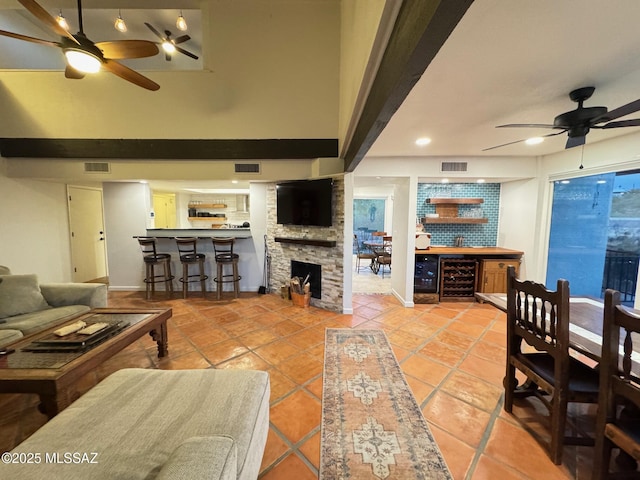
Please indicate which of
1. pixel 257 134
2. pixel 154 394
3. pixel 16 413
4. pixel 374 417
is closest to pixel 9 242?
pixel 16 413

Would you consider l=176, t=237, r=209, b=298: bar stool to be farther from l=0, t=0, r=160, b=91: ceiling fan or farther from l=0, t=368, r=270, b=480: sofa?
l=0, t=368, r=270, b=480: sofa

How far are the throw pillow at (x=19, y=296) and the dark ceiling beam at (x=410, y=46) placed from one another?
3835mm

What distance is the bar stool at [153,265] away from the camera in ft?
14.4

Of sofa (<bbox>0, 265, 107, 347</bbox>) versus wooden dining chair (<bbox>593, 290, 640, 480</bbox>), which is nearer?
wooden dining chair (<bbox>593, 290, 640, 480</bbox>)

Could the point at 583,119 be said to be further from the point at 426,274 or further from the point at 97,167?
the point at 97,167

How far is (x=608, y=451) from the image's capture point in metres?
1.27

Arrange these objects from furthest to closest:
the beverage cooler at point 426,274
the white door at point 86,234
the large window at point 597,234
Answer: the white door at point 86,234 < the beverage cooler at point 426,274 < the large window at point 597,234

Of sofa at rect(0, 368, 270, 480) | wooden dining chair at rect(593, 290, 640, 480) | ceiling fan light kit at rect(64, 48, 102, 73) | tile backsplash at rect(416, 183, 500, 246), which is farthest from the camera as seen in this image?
tile backsplash at rect(416, 183, 500, 246)

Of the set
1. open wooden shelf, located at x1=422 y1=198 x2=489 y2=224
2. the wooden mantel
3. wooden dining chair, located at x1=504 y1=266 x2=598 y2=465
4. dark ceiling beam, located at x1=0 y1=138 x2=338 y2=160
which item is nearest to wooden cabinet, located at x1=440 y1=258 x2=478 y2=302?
open wooden shelf, located at x1=422 y1=198 x2=489 y2=224

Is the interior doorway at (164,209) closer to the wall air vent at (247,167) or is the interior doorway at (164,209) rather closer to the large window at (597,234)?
the wall air vent at (247,167)

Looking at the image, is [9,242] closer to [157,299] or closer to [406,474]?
[157,299]

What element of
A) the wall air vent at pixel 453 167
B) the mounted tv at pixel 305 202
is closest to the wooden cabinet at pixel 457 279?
the wall air vent at pixel 453 167

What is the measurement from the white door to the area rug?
5.54 m

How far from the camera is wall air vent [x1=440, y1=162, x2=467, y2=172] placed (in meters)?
4.01
